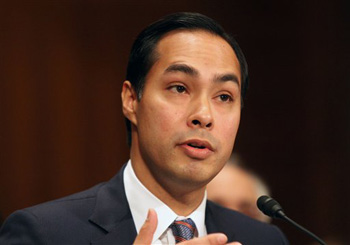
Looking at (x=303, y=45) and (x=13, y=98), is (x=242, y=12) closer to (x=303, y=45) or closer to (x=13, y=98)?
(x=303, y=45)

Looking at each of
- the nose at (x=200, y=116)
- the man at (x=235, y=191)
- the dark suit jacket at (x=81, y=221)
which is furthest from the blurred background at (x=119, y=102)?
the nose at (x=200, y=116)

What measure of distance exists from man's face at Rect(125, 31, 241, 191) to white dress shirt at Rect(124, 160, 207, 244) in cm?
5

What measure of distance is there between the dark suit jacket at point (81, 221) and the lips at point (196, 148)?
0.29 meters

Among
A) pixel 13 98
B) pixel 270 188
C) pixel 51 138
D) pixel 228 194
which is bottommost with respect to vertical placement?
pixel 270 188

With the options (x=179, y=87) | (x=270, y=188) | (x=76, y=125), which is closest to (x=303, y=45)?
(x=270, y=188)

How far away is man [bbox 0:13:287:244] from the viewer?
68.9 inches

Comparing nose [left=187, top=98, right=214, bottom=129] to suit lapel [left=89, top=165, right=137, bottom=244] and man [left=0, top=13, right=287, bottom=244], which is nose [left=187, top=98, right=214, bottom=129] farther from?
suit lapel [left=89, top=165, right=137, bottom=244]

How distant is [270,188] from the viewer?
3.71m

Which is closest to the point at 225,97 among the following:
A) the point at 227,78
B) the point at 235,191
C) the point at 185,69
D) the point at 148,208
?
the point at 227,78

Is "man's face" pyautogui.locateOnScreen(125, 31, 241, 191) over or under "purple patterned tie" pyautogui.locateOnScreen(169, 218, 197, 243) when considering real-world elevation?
over

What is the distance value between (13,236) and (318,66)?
2599mm

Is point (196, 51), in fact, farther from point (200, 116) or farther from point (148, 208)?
point (148, 208)

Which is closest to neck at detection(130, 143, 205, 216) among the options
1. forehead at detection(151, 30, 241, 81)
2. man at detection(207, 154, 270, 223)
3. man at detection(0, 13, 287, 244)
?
man at detection(0, 13, 287, 244)

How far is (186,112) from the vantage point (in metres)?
1.77
